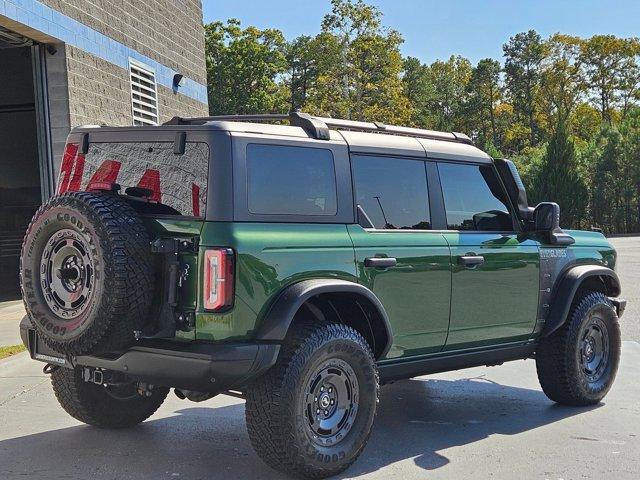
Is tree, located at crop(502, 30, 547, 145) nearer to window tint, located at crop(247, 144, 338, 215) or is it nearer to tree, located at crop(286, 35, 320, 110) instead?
tree, located at crop(286, 35, 320, 110)

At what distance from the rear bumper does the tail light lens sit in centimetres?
23

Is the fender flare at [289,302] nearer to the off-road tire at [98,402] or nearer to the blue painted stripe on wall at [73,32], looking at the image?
the off-road tire at [98,402]

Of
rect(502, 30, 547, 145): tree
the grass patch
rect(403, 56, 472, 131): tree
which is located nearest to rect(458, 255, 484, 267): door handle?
the grass patch

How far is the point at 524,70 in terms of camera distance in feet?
266

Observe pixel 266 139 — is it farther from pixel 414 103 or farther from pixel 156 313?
pixel 414 103

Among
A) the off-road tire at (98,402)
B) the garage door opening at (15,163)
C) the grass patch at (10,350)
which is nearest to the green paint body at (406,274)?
the off-road tire at (98,402)

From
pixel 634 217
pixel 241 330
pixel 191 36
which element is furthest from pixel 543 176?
pixel 241 330

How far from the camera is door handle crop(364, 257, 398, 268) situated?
4.90 m

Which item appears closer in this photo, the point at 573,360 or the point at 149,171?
the point at 149,171

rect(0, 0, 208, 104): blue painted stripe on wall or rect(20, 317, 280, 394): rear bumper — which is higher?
rect(0, 0, 208, 104): blue painted stripe on wall

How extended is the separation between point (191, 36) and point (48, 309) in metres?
16.4

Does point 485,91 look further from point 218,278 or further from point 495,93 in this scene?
point 218,278

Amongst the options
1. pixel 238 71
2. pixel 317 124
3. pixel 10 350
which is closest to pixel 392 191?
pixel 317 124

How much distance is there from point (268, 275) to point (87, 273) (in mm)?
986
